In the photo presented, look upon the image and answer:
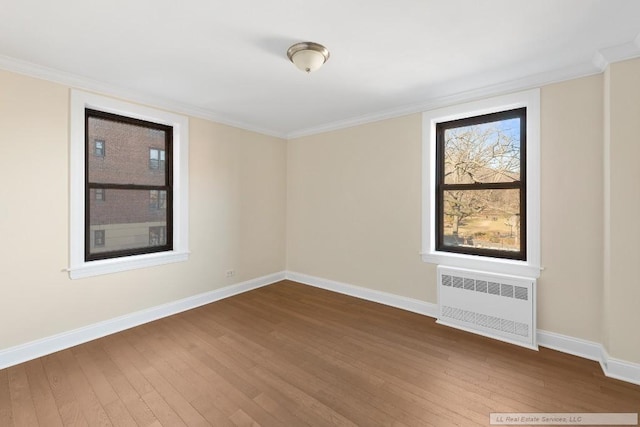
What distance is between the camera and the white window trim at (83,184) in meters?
2.76

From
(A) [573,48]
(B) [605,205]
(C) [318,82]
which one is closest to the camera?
(A) [573,48]

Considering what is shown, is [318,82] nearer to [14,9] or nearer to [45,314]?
[14,9]

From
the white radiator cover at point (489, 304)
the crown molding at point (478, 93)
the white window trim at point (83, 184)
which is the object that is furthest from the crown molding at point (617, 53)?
the white window trim at point (83, 184)

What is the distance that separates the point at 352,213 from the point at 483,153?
1.84 meters

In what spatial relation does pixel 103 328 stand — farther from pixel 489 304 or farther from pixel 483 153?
pixel 483 153

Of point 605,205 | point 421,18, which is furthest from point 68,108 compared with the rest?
point 605,205

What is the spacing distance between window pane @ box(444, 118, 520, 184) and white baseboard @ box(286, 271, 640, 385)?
1600 mm

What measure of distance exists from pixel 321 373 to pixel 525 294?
2.13 metres

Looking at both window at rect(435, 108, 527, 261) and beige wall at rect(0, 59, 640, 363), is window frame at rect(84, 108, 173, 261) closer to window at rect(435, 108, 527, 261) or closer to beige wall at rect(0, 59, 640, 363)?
beige wall at rect(0, 59, 640, 363)

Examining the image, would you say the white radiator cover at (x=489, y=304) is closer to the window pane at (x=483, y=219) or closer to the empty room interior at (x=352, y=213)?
the empty room interior at (x=352, y=213)

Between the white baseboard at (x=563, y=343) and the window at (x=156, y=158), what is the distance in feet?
10.0

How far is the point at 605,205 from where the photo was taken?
2.39 metres

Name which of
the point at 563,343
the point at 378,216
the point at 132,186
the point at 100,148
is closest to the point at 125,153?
the point at 100,148

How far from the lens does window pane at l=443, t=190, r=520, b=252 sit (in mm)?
3039
